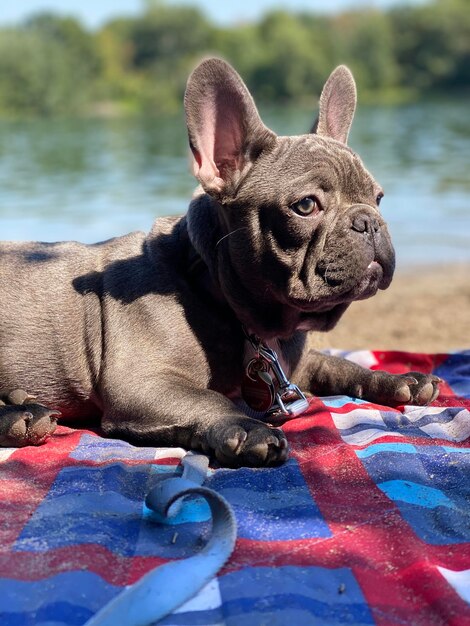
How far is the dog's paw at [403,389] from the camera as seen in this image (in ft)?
13.6

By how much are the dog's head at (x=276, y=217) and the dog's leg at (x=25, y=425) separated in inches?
35.3

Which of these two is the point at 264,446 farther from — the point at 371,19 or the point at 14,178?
the point at 371,19

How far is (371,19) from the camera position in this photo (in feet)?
309

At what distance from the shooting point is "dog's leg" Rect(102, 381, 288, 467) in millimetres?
3217

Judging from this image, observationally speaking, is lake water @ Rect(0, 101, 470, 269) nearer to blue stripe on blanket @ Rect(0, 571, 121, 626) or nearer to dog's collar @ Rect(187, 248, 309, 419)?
dog's collar @ Rect(187, 248, 309, 419)

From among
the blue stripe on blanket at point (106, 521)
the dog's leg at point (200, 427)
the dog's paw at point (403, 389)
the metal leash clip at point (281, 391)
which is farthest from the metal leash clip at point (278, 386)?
the blue stripe on blanket at point (106, 521)

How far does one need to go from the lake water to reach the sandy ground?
43.3 inches

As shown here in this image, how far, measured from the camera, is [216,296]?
381 cm

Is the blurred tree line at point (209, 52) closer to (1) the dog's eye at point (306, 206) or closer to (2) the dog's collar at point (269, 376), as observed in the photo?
(2) the dog's collar at point (269, 376)

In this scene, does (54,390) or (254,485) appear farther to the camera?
(54,390)

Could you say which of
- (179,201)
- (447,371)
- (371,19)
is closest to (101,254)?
(447,371)

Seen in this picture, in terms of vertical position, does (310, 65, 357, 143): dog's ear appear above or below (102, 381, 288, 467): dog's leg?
above

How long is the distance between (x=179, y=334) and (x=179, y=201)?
10371mm

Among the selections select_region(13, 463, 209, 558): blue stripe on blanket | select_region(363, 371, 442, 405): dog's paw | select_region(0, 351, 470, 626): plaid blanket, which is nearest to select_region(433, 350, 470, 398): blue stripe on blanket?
select_region(363, 371, 442, 405): dog's paw
